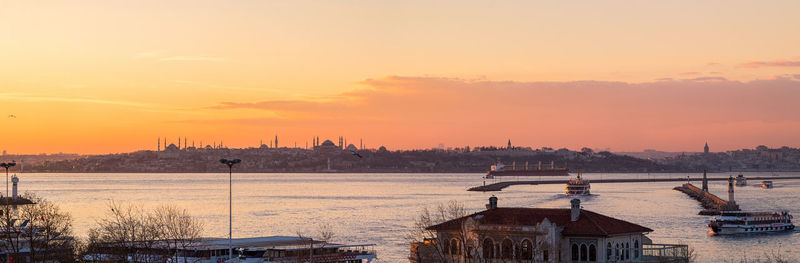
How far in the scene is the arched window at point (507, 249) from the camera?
35750mm

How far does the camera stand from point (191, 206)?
369 feet

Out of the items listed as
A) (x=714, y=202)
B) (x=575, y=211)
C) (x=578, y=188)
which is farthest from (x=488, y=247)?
(x=578, y=188)

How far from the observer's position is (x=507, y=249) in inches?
1415

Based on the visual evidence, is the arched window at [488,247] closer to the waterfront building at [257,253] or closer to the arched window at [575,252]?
the arched window at [575,252]

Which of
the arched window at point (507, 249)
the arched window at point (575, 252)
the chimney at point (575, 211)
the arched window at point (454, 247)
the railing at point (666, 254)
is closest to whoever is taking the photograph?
the arched window at point (575, 252)

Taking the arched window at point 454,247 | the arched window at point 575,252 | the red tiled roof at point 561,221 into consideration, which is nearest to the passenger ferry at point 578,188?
the red tiled roof at point 561,221

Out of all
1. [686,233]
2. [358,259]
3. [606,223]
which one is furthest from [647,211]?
[606,223]

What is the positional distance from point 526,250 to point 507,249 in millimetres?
790

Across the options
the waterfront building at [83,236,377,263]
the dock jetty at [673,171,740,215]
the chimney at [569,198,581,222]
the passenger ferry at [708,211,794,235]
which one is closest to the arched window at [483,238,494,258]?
the chimney at [569,198,581,222]

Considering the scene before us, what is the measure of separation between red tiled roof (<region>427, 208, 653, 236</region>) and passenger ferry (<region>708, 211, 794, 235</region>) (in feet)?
170

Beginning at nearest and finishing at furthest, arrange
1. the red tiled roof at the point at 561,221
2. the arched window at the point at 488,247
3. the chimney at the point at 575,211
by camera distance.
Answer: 1. the red tiled roof at the point at 561,221
2. the chimney at the point at 575,211
3. the arched window at the point at 488,247

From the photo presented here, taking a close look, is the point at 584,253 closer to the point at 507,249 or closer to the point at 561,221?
the point at 561,221

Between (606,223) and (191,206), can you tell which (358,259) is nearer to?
(606,223)

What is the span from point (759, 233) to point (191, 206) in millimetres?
57688
